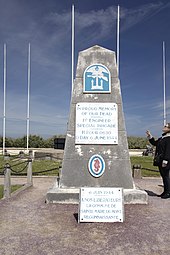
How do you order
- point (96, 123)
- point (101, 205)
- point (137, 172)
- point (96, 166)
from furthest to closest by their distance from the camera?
point (137, 172) < point (96, 123) < point (96, 166) < point (101, 205)

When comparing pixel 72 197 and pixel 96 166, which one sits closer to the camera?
pixel 72 197

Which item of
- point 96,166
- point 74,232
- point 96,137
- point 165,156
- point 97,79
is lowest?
point 74,232

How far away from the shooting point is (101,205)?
391 centimetres

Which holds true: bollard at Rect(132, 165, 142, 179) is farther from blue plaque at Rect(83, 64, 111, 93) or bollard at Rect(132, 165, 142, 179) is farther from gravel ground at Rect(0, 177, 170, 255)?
blue plaque at Rect(83, 64, 111, 93)

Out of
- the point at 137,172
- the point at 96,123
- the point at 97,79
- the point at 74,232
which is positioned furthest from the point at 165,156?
the point at 137,172

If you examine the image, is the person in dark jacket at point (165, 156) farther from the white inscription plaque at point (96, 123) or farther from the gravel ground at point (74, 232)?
the white inscription plaque at point (96, 123)

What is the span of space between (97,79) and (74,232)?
3382 mm

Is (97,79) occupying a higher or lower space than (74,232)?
higher

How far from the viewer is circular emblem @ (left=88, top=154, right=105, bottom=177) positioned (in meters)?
5.18

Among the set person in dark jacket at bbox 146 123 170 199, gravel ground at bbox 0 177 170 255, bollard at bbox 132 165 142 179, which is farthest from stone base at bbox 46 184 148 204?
bollard at bbox 132 165 142 179

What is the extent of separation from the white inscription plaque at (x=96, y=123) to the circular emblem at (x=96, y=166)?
0.40 metres

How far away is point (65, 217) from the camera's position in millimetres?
4043

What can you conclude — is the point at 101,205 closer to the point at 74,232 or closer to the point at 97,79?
the point at 74,232

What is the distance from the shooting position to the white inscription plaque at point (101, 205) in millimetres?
3836
